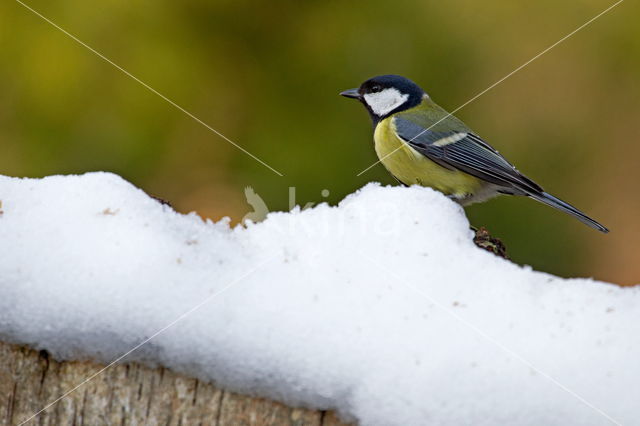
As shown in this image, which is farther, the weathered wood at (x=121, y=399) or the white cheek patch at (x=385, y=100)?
the white cheek patch at (x=385, y=100)

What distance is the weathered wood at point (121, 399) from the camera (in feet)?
3.50

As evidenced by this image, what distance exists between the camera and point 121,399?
1.07 metres

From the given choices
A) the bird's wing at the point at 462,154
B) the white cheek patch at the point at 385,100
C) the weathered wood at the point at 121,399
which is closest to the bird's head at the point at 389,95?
the white cheek patch at the point at 385,100

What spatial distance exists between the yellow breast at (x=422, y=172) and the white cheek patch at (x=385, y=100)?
22cm

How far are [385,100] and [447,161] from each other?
0.42 m

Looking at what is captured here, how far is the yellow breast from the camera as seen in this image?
7.29ft

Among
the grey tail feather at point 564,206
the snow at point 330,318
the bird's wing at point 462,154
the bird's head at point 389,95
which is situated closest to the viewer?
the snow at point 330,318

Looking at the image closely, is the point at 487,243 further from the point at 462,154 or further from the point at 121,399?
the point at 121,399

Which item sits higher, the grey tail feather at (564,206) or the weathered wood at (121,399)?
the grey tail feather at (564,206)

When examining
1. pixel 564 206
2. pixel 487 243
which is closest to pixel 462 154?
pixel 564 206

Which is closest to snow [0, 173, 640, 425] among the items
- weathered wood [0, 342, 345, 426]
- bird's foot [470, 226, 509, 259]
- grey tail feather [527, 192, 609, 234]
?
weathered wood [0, 342, 345, 426]

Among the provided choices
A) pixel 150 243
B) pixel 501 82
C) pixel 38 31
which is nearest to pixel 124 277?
pixel 150 243

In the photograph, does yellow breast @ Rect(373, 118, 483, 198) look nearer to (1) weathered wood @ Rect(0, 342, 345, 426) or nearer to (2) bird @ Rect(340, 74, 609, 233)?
(2) bird @ Rect(340, 74, 609, 233)

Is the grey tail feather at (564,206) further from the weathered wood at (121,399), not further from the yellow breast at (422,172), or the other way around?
the weathered wood at (121,399)
